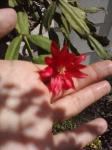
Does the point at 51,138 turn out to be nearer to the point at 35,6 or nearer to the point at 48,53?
the point at 48,53

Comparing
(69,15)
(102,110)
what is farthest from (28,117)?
(102,110)

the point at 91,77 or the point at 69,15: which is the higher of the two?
the point at 69,15

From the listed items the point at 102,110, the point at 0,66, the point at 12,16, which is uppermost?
the point at 12,16

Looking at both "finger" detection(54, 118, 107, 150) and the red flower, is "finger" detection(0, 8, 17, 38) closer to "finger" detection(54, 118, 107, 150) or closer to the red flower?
the red flower

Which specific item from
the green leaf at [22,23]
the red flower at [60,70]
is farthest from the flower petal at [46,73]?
the green leaf at [22,23]

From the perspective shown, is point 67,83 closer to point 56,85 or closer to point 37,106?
point 56,85

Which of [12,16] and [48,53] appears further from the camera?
[48,53]

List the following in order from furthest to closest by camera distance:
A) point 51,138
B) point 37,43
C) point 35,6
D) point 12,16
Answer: point 35,6
point 37,43
point 12,16
point 51,138

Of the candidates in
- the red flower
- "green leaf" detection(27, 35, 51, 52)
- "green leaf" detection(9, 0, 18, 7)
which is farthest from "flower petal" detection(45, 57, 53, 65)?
"green leaf" detection(9, 0, 18, 7)
